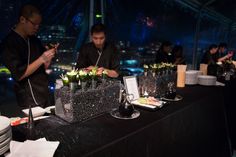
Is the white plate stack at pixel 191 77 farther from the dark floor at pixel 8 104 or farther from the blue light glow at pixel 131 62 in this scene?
the dark floor at pixel 8 104

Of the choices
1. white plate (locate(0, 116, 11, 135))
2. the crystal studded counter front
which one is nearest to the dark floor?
the crystal studded counter front

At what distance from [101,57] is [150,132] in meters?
1.34

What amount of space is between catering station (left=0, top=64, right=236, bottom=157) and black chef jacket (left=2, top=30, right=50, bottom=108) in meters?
0.39

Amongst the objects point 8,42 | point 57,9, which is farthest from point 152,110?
point 57,9

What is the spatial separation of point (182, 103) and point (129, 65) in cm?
249

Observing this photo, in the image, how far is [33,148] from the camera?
1.01m

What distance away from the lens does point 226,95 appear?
2.77 m

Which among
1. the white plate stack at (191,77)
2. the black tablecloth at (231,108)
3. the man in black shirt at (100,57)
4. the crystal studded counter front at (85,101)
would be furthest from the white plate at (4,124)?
the black tablecloth at (231,108)

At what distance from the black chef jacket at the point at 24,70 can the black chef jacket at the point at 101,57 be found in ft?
1.80

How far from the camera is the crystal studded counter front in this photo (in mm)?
1329

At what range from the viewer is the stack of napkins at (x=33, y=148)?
97 cm

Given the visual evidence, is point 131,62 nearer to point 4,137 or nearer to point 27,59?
point 27,59

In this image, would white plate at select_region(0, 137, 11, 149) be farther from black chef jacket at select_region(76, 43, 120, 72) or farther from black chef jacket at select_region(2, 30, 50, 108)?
black chef jacket at select_region(76, 43, 120, 72)

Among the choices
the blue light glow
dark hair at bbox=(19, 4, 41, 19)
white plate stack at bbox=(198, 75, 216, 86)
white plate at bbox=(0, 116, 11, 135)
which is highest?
dark hair at bbox=(19, 4, 41, 19)
